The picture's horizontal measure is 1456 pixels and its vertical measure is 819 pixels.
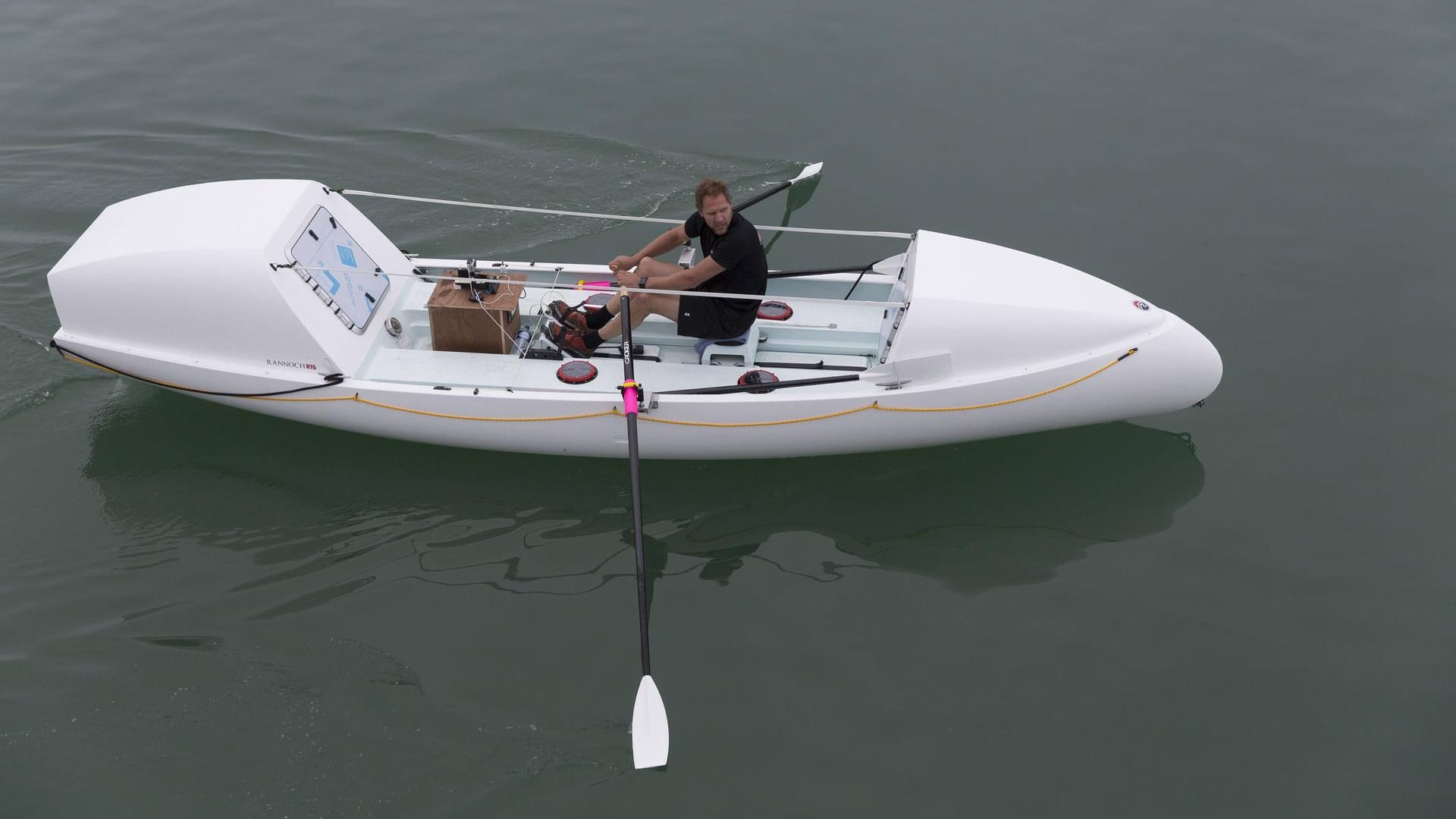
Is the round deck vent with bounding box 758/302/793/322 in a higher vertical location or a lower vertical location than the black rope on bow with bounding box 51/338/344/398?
higher

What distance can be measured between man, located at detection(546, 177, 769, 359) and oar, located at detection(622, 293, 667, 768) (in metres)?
0.46

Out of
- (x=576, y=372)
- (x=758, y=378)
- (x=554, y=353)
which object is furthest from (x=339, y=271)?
(x=758, y=378)

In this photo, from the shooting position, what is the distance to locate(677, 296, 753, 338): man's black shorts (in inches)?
274

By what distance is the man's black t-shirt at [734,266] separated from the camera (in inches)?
261

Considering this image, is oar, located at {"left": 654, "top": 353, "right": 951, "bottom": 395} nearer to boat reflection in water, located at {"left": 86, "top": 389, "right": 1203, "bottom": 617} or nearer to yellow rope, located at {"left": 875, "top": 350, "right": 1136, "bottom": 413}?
yellow rope, located at {"left": 875, "top": 350, "right": 1136, "bottom": 413}

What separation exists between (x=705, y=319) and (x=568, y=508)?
5.08 feet

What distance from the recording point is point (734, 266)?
673 centimetres

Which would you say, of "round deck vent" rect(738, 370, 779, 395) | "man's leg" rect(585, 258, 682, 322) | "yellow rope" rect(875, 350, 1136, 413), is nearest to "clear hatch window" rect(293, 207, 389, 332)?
"man's leg" rect(585, 258, 682, 322)

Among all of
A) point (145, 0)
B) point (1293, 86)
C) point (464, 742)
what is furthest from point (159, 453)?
point (1293, 86)

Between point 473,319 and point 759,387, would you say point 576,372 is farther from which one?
point 759,387

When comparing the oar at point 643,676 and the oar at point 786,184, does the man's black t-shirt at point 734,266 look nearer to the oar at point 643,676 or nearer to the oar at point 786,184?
the oar at point 643,676

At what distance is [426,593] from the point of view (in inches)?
253

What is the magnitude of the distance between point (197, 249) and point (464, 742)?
3.60 m

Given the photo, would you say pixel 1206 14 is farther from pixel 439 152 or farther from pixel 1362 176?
pixel 439 152
